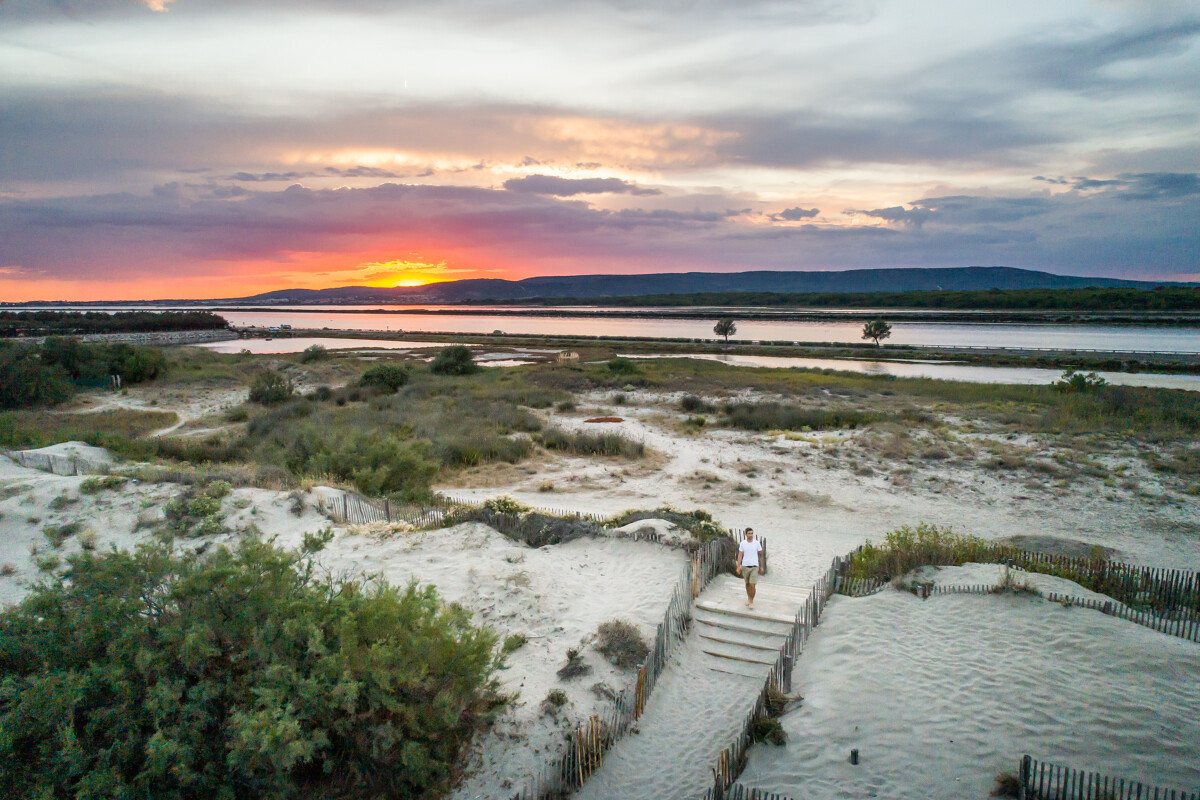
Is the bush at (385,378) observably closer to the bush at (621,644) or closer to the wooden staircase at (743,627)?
the bush at (621,644)

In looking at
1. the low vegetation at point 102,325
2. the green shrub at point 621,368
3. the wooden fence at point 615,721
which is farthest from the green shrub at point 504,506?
the low vegetation at point 102,325

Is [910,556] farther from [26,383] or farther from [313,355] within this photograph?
[313,355]

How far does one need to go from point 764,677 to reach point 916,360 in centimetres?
6050

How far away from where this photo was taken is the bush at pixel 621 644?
898 centimetres

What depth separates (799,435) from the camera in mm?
26250

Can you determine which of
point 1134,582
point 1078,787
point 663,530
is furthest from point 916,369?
point 1078,787

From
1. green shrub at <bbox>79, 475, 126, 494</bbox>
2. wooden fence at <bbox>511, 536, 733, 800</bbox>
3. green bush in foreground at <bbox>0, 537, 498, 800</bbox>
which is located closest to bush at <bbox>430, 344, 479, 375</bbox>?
green shrub at <bbox>79, 475, 126, 494</bbox>

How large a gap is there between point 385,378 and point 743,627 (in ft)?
113

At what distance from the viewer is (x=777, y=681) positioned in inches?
315

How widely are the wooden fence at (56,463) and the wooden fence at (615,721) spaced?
594 inches

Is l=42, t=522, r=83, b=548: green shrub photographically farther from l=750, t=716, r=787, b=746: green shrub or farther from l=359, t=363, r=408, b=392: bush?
l=359, t=363, r=408, b=392: bush

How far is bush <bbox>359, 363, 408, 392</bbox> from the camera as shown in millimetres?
38625

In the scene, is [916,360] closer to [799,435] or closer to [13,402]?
[799,435]

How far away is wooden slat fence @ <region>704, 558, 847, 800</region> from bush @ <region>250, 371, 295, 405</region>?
3180 centimetres
